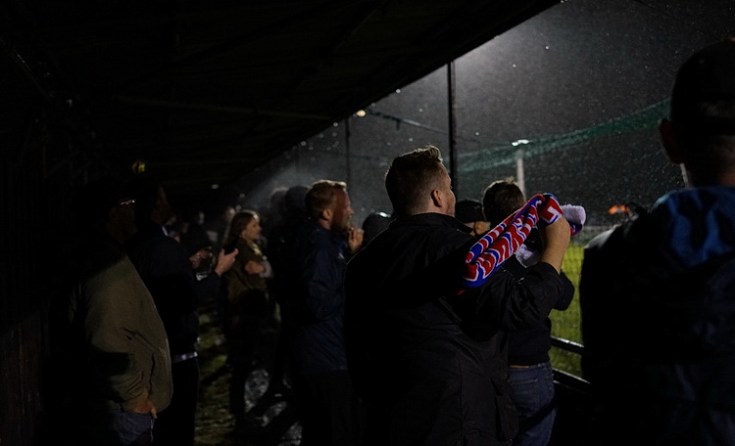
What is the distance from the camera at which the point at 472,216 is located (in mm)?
4180

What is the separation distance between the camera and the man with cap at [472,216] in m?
4.16

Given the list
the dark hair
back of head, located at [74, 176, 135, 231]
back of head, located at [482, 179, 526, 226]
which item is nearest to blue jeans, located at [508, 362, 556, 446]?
back of head, located at [482, 179, 526, 226]

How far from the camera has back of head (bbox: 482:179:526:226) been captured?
11.7 ft

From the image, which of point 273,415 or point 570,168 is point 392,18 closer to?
point 570,168

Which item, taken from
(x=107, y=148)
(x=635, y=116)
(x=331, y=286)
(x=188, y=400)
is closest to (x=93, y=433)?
(x=188, y=400)

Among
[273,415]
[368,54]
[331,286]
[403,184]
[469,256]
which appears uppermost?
[368,54]

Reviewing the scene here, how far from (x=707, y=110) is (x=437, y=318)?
127 centimetres

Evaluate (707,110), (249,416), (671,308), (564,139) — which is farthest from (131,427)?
(564,139)

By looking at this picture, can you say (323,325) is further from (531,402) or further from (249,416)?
(249,416)

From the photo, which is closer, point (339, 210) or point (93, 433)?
point (93, 433)

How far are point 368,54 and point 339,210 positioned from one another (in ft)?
6.69

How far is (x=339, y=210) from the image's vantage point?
4.29 meters

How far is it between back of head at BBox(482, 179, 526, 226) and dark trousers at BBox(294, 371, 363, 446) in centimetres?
145

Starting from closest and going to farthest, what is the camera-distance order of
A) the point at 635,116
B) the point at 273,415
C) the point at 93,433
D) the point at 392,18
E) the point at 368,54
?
the point at 93,433 < the point at 635,116 < the point at 392,18 < the point at 368,54 < the point at 273,415
